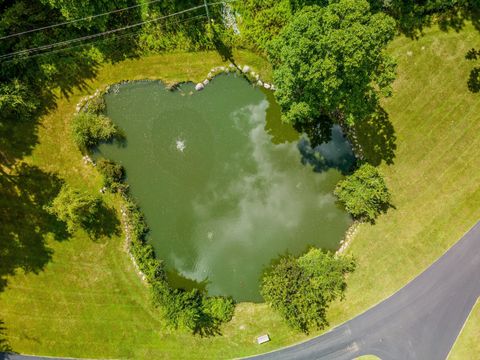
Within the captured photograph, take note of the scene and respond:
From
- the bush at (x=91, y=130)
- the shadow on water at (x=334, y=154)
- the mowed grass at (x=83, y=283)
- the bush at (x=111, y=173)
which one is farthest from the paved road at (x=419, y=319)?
the bush at (x=91, y=130)

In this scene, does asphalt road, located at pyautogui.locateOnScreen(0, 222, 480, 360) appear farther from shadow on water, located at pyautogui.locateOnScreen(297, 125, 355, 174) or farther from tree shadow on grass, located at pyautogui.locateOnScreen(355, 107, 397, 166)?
shadow on water, located at pyautogui.locateOnScreen(297, 125, 355, 174)

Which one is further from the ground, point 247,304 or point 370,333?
point 247,304

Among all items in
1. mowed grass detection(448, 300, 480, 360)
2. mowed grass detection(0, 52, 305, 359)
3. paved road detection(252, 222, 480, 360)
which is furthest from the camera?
mowed grass detection(0, 52, 305, 359)

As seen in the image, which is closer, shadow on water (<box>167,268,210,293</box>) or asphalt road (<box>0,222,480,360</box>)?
asphalt road (<box>0,222,480,360</box>)

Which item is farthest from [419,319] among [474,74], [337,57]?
[337,57]

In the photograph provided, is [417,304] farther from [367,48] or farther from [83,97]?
[83,97]

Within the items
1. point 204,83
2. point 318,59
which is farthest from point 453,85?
point 204,83

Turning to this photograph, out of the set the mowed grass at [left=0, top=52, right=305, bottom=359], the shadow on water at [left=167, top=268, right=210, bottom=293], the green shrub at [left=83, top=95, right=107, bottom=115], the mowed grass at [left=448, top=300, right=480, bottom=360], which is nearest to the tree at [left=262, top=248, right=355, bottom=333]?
the shadow on water at [left=167, top=268, right=210, bottom=293]
